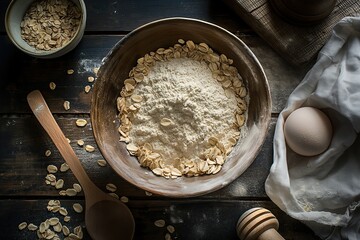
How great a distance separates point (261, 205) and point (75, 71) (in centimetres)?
56

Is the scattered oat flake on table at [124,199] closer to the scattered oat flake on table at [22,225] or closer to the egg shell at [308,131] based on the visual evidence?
the scattered oat flake on table at [22,225]

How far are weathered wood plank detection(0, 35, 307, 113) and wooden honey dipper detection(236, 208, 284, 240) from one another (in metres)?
0.29

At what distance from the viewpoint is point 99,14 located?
1.16 metres

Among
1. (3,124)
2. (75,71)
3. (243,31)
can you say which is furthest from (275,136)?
(3,124)

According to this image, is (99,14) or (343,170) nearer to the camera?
(343,170)

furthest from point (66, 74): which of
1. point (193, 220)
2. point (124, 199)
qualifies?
point (193, 220)

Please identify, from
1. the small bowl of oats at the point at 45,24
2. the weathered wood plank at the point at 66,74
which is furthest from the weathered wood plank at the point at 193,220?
the small bowl of oats at the point at 45,24

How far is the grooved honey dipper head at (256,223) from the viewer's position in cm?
96

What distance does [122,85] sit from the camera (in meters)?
1.06

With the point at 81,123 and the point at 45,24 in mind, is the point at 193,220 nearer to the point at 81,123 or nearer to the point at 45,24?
the point at 81,123

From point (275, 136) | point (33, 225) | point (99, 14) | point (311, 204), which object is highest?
point (99, 14)

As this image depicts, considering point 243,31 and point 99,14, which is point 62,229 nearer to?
point 99,14

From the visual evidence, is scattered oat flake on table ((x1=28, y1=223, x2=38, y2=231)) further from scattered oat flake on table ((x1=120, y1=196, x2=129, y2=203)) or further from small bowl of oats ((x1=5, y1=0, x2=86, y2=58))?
small bowl of oats ((x1=5, y1=0, x2=86, y2=58))

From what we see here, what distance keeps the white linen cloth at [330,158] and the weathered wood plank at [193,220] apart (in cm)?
5
